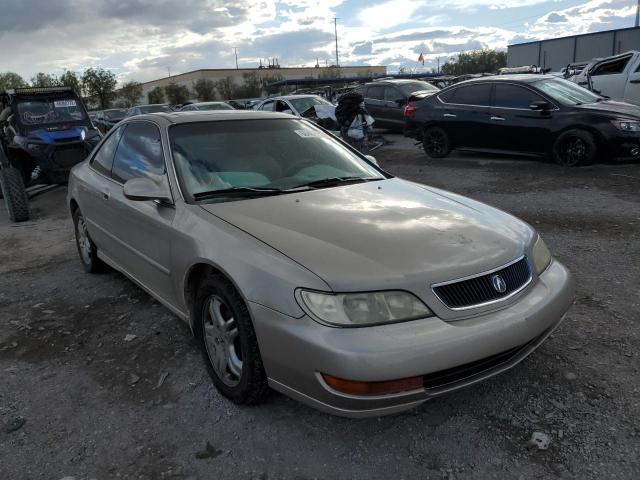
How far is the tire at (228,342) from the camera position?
255 cm

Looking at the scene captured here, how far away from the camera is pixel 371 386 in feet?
7.18

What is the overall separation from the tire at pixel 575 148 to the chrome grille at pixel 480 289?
7150mm

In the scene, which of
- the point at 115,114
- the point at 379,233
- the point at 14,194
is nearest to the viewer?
the point at 379,233

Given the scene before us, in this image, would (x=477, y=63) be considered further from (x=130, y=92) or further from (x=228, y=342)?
(x=228, y=342)

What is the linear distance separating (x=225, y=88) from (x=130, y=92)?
43.2 ft

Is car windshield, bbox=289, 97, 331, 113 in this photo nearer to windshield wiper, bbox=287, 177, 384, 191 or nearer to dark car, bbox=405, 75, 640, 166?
dark car, bbox=405, 75, 640, 166

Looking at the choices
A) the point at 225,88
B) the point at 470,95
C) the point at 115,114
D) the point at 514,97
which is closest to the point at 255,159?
the point at 514,97

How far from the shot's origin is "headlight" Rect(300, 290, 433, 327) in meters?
2.23

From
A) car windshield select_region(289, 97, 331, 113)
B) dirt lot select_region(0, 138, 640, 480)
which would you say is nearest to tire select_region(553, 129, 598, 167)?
dirt lot select_region(0, 138, 640, 480)

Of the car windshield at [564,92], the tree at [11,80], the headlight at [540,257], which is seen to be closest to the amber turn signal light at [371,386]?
the headlight at [540,257]

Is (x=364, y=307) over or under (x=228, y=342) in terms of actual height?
over

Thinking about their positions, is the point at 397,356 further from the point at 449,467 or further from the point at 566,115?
the point at 566,115

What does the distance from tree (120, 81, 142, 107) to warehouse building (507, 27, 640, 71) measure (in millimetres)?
43197

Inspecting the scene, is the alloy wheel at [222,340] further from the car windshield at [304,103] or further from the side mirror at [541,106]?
the car windshield at [304,103]
